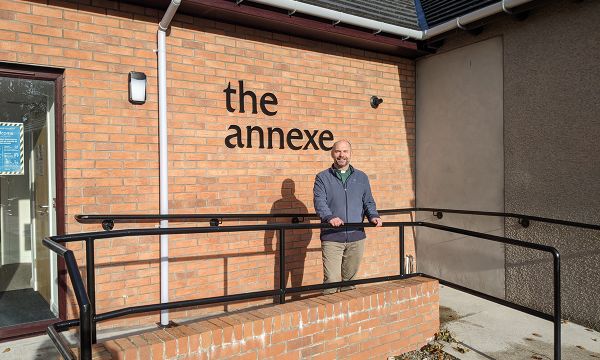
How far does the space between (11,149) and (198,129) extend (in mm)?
1683

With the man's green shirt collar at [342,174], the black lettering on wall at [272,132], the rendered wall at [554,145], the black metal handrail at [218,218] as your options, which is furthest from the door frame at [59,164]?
the rendered wall at [554,145]

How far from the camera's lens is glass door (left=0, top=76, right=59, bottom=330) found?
4102mm

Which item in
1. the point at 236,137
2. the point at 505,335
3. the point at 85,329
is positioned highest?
the point at 236,137

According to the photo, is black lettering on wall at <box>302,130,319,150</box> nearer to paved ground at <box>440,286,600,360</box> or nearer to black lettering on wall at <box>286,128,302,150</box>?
black lettering on wall at <box>286,128,302,150</box>

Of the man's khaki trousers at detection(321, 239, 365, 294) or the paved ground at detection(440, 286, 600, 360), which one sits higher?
the man's khaki trousers at detection(321, 239, 365, 294)

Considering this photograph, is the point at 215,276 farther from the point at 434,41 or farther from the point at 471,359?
the point at 434,41

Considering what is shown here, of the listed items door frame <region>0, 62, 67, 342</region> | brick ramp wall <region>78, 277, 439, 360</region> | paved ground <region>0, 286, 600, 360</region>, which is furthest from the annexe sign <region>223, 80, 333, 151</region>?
paved ground <region>0, 286, 600, 360</region>

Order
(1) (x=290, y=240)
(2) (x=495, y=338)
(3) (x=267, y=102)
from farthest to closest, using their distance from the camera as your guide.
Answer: (1) (x=290, y=240) < (3) (x=267, y=102) < (2) (x=495, y=338)

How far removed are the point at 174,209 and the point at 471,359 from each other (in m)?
3.06

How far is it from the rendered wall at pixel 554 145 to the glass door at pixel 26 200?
484cm

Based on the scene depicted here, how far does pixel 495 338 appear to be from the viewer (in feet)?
14.2

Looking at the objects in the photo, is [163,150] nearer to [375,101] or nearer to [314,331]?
[314,331]

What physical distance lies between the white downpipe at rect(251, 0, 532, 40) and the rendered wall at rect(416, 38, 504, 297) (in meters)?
0.47

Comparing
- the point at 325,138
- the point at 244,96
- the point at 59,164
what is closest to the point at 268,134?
the point at 244,96
